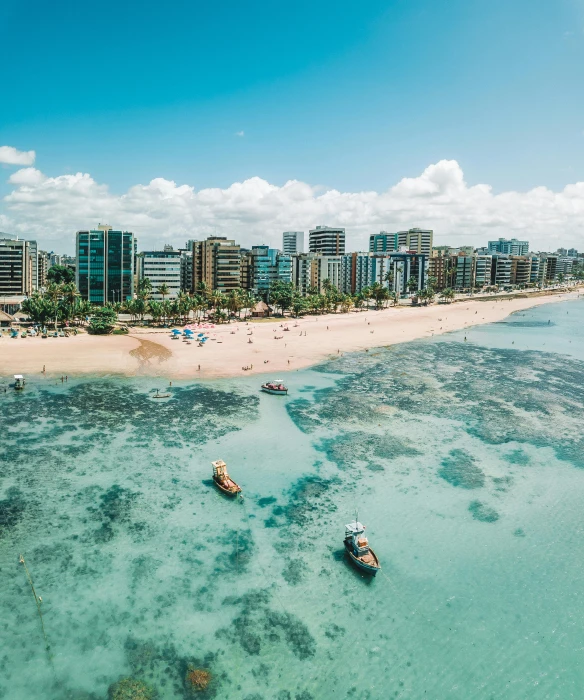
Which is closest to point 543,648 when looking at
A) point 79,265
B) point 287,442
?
point 287,442

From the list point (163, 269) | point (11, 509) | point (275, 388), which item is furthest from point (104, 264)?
point (11, 509)

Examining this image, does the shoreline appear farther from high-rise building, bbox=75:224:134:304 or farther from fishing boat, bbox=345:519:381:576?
fishing boat, bbox=345:519:381:576

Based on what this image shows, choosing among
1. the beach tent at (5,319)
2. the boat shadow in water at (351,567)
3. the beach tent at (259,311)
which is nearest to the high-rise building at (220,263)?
the beach tent at (259,311)

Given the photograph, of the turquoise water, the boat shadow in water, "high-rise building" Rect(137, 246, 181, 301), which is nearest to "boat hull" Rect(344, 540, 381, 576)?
the boat shadow in water

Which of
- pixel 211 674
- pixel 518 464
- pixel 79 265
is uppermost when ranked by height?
pixel 79 265

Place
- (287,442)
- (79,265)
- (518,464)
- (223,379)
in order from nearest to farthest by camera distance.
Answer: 1. (518,464)
2. (287,442)
3. (223,379)
4. (79,265)

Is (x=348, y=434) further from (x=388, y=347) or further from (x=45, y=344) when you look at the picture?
(x=45, y=344)
